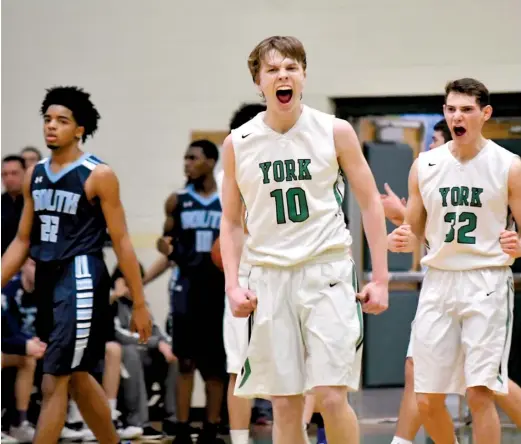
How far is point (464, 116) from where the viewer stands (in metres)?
4.97

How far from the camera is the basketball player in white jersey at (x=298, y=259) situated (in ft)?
13.3

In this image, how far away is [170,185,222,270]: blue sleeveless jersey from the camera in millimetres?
7402

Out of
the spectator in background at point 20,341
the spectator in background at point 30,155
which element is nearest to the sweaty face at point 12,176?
the spectator in background at point 30,155

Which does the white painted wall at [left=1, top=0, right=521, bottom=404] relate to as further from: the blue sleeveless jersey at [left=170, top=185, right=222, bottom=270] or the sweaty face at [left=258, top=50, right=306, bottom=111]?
the sweaty face at [left=258, top=50, right=306, bottom=111]

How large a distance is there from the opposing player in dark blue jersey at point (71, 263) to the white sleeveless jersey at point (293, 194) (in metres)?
1.50

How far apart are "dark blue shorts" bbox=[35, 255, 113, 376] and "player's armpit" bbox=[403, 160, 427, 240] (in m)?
1.53

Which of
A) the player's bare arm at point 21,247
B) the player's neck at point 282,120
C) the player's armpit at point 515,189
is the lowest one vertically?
the player's bare arm at point 21,247

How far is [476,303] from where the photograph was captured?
16.1ft

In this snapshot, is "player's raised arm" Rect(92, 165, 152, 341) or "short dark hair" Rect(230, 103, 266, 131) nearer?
"player's raised arm" Rect(92, 165, 152, 341)

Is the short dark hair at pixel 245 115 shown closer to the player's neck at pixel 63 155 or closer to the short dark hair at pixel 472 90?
the player's neck at pixel 63 155

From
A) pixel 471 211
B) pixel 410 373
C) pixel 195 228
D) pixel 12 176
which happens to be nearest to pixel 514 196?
pixel 471 211

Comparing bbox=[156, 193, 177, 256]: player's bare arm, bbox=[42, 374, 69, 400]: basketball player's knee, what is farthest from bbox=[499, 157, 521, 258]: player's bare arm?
bbox=[156, 193, 177, 256]: player's bare arm

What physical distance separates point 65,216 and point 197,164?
2314 mm

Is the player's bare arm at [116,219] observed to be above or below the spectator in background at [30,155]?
below
